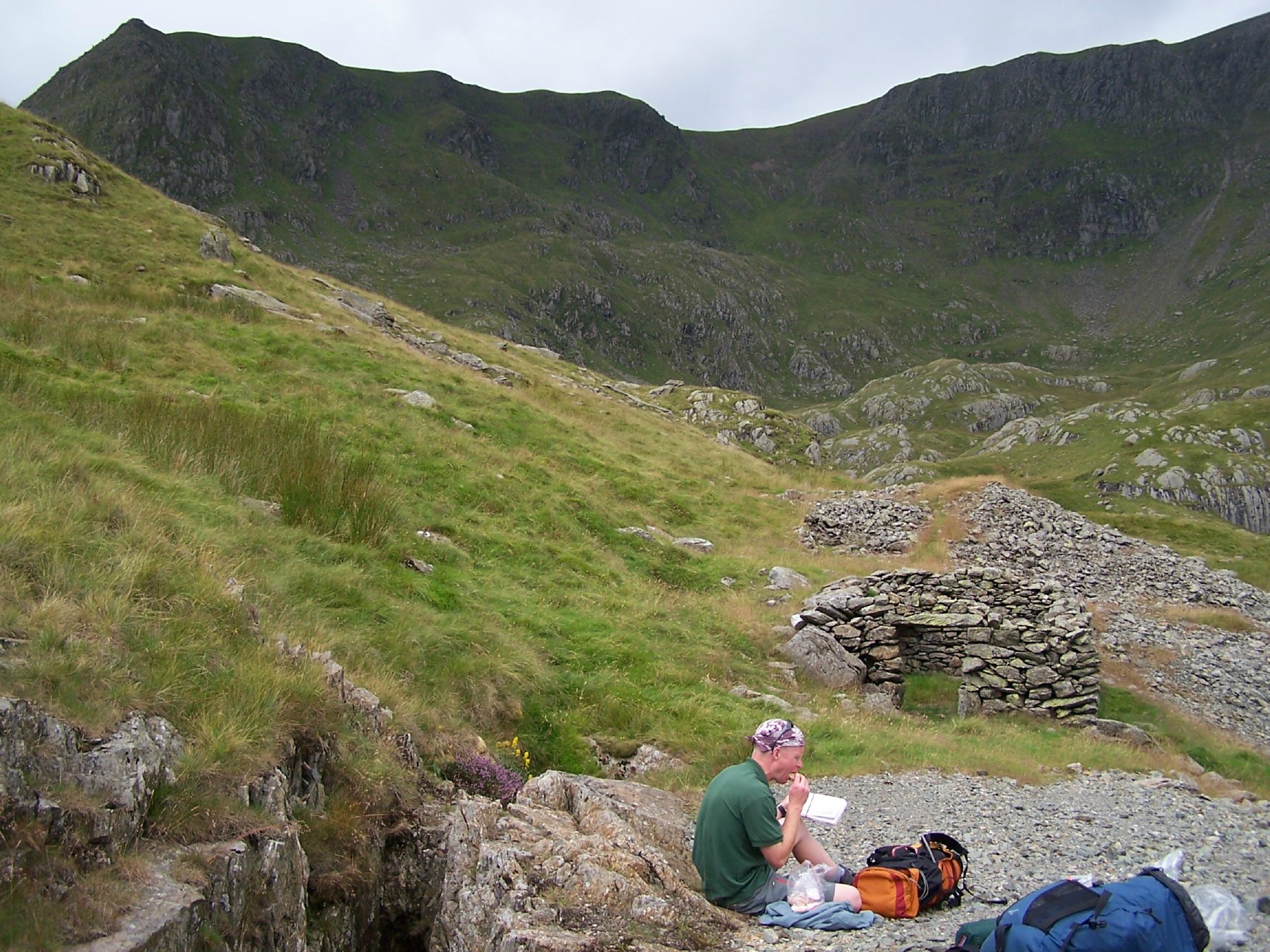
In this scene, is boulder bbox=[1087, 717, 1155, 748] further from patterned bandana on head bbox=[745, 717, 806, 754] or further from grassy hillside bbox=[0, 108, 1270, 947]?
patterned bandana on head bbox=[745, 717, 806, 754]

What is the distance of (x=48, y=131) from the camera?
35562 mm

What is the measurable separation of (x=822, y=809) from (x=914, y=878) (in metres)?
1.02

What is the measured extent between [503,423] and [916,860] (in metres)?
22.5

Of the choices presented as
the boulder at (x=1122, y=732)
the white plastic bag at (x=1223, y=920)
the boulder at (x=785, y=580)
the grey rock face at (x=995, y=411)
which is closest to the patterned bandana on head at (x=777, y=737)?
the white plastic bag at (x=1223, y=920)

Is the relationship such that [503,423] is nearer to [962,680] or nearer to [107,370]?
[107,370]

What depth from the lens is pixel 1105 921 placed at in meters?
5.18

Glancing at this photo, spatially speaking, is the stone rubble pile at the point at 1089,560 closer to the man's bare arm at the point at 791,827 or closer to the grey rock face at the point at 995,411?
the man's bare arm at the point at 791,827

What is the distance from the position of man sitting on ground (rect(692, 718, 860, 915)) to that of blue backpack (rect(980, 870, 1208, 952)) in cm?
199

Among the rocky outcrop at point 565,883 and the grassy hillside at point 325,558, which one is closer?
the rocky outcrop at point 565,883

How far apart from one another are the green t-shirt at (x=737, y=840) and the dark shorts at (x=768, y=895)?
0.04 metres

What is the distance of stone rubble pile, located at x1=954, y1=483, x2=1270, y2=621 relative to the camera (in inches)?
1144

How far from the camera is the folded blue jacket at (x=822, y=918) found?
22.0 ft

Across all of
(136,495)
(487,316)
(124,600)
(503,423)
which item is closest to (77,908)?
(124,600)

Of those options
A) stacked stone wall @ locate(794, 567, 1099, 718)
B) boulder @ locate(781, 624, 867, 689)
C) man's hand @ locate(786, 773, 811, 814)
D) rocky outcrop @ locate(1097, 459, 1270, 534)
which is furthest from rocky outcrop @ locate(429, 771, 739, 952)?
rocky outcrop @ locate(1097, 459, 1270, 534)
